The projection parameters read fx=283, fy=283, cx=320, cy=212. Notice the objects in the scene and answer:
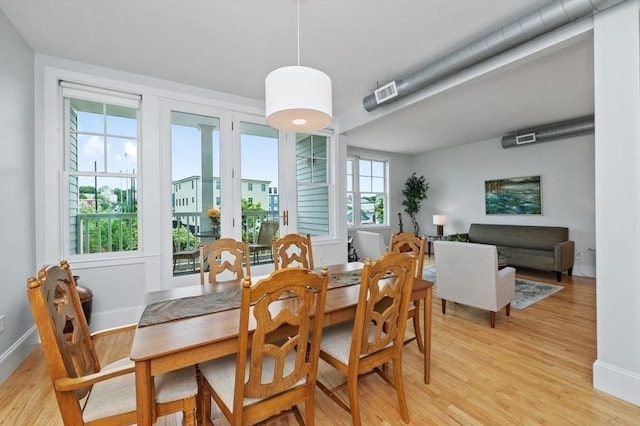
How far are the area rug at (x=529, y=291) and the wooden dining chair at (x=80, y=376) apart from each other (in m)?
3.88

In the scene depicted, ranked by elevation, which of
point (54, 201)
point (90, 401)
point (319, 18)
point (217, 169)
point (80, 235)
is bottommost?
point (90, 401)

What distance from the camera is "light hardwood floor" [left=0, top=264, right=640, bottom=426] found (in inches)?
68.0


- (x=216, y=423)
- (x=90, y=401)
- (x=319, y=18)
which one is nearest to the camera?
(x=90, y=401)

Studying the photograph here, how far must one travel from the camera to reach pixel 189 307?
168cm

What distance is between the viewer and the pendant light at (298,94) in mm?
1671

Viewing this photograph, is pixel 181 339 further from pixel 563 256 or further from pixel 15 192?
pixel 563 256

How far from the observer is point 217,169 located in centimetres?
362

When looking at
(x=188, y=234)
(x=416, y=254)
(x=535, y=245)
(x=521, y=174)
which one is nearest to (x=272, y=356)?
(x=416, y=254)

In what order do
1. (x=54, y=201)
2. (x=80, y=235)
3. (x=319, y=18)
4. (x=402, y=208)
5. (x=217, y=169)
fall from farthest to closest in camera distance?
(x=402, y=208)
(x=217, y=169)
(x=80, y=235)
(x=54, y=201)
(x=319, y=18)

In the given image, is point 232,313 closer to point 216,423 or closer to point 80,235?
point 216,423

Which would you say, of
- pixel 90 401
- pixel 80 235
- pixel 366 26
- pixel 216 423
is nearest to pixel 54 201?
pixel 80 235

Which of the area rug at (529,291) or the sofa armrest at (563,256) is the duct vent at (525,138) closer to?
the sofa armrest at (563,256)

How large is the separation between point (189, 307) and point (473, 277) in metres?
2.82

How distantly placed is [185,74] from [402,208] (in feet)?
20.5
